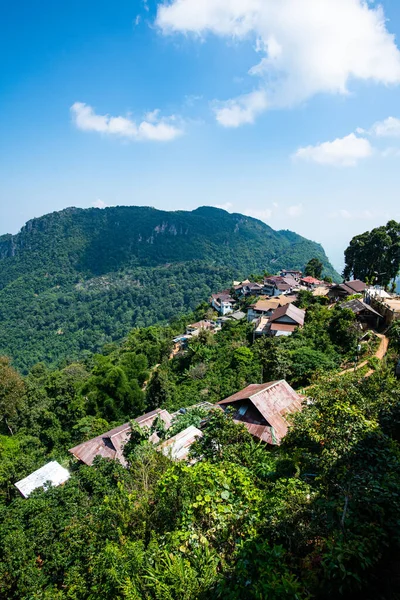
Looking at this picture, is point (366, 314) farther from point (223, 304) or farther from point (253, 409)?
point (223, 304)

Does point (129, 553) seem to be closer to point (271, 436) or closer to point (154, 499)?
point (154, 499)

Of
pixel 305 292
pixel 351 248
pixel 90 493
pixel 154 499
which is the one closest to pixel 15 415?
pixel 90 493

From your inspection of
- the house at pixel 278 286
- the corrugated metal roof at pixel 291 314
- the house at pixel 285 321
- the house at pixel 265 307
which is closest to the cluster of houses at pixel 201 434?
the house at pixel 285 321

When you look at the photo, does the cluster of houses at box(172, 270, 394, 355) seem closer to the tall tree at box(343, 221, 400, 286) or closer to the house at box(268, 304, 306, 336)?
the house at box(268, 304, 306, 336)

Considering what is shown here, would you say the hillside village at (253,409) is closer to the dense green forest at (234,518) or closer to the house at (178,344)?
the house at (178,344)

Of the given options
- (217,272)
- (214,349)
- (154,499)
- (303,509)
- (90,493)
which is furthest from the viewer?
(217,272)

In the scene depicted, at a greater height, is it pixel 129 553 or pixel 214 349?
pixel 129 553

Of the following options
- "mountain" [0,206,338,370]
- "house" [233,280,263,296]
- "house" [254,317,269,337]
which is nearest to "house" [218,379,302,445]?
"house" [254,317,269,337]
